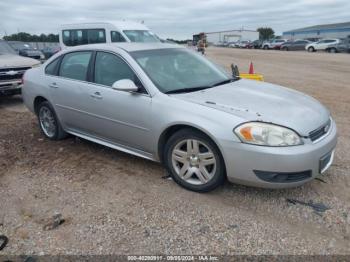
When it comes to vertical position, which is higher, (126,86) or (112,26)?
(112,26)

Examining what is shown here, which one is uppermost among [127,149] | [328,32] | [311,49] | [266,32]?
[266,32]

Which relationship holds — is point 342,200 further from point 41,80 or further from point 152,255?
point 41,80

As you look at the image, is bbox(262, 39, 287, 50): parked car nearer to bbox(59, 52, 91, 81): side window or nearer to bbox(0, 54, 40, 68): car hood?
bbox(0, 54, 40, 68): car hood

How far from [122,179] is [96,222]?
0.92 metres

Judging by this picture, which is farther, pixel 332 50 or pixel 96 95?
pixel 332 50

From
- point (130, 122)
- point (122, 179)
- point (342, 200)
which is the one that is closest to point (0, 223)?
point (122, 179)

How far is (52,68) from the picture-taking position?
5266 mm

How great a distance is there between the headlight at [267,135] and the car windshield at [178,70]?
1010 millimetres

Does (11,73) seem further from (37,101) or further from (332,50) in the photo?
(332,50)

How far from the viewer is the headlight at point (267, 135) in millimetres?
3186

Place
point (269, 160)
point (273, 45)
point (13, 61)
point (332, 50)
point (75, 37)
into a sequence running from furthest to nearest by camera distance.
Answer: point (273, 45)
point (332, 50)
point (75, 37)
point (13, 61)
point (269, 160)

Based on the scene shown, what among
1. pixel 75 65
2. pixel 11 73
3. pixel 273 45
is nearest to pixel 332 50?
pixel 273 45

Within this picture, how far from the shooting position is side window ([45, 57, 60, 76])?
521cm

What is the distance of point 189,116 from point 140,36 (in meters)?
10.8
